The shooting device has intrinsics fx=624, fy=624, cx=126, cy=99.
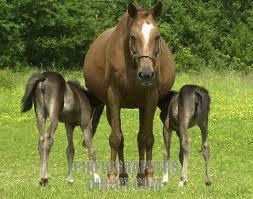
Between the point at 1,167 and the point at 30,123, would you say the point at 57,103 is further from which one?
the point at 30,123

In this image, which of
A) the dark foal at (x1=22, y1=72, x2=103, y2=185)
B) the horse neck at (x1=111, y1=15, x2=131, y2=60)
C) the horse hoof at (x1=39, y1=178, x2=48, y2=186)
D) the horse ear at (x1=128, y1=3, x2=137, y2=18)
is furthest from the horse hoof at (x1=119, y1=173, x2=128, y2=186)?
the horse ear at (x1=128, y1=3, x2=137, y2=18)

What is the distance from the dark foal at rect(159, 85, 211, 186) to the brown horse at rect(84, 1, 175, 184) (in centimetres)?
38

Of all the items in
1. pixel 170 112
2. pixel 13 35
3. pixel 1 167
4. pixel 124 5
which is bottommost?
pixel 1 167

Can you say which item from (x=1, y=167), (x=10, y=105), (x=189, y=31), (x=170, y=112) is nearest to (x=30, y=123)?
(x=10, y=105)

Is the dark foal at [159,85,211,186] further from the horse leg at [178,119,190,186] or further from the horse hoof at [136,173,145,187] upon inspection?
the horse hoof at [136,173,145,187]

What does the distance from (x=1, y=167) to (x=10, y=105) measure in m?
12.5

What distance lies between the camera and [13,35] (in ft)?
162

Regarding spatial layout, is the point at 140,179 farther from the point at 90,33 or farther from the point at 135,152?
the point at 90,33

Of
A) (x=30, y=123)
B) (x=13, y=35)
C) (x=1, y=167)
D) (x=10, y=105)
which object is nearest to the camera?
(x=1, y=167)

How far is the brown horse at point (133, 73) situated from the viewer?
374 inches

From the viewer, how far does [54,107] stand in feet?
33.7

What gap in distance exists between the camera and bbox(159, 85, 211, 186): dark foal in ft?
36.1

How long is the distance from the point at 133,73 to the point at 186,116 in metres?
1.75

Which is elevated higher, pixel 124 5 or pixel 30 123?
pixel 124 5
